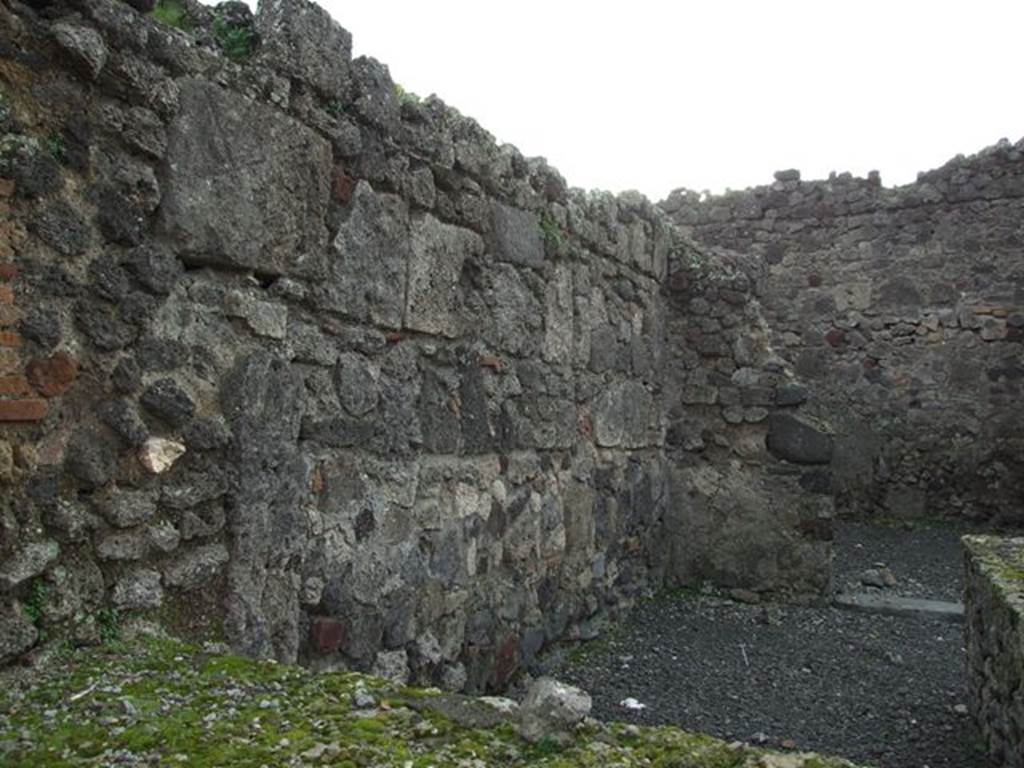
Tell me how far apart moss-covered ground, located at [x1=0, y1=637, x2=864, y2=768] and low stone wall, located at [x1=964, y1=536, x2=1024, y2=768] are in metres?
1.70

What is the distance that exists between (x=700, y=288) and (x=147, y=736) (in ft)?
17.1

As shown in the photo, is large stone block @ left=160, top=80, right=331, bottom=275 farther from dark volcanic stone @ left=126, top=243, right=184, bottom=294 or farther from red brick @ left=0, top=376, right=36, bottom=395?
red brick @ left=0, top=376, right=36, bottom=395

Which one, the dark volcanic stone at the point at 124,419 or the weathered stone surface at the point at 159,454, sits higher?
the dark volcanic stone at the point at 124,419

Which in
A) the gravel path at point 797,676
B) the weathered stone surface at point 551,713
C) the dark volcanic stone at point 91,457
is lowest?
the gravel path at point 797,676

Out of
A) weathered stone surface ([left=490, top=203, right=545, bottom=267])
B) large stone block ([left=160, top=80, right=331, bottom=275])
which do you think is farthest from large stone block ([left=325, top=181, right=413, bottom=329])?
weathered stone surface ([left=490, top=203, right=545, bottom=267])

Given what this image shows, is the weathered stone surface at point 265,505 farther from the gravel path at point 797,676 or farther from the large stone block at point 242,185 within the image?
the gravel path at point 797,676

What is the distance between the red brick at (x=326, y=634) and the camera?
288 centimetres

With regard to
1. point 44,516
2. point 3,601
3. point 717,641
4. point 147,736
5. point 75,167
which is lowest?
point 717,641

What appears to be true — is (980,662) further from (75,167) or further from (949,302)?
(949,302)

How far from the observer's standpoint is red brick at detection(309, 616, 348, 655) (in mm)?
2879

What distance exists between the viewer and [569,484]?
4828 mm

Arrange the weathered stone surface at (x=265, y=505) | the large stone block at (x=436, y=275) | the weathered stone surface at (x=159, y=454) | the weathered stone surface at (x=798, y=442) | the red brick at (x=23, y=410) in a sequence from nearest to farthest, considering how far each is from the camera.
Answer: the red brick at (x=23, y=410) < the weathered stone surface at (x=159, y=454) < the weathered stone surface at (x=265, y=505) < the large stone block at (x=436, y=275) < the weathered stone surface at (x=798, y=442)

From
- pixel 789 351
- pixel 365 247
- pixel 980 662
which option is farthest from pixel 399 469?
pixel 789 351

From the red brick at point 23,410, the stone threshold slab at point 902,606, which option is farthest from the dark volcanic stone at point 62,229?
the stone threshold slab at point 902,606
